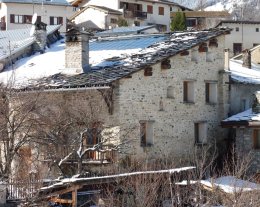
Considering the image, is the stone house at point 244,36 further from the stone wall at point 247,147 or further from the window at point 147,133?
the window at point 147,133

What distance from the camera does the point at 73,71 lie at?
31.8m

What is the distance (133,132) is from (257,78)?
35.3ft

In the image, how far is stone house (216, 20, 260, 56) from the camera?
72.7 metres

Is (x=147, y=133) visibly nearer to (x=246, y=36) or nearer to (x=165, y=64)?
(x=165, y=64)

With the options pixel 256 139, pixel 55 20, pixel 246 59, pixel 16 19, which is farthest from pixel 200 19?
pixel 256 139

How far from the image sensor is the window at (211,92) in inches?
1348

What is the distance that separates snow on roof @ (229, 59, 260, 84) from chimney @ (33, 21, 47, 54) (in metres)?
10.2

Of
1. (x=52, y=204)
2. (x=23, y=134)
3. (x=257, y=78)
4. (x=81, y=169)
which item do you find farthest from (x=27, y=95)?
(x=257, y=78)

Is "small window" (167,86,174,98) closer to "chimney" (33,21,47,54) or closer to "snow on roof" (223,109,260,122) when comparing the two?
"snow on roof" (223,109,260,122)

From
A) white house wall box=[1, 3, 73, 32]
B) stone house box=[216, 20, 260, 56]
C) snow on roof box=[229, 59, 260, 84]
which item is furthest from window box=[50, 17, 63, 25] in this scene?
snow on roof box=[229, 59, 260, 84]

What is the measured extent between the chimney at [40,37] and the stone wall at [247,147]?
38.3ft

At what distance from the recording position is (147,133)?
30.9 m

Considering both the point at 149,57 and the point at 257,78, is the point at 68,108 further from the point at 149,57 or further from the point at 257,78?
the point at 257,78

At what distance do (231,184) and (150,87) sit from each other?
637cm
